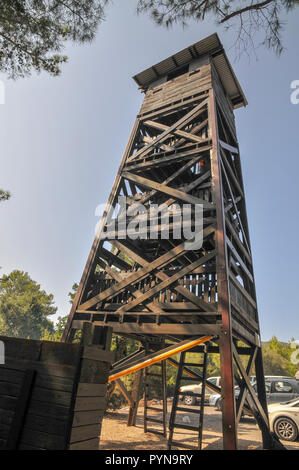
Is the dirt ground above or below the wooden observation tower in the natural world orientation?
below

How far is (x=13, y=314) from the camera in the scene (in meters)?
50.4

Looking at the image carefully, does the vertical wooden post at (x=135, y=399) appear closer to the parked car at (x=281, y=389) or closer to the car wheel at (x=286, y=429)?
the car wheel at (x=286, y=429)

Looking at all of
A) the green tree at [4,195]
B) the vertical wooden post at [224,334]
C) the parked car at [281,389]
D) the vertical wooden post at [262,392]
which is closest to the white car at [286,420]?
the vertical wooden post at [262,392]

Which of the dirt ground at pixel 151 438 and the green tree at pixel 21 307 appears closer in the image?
the dirt ground at pixel 151 438

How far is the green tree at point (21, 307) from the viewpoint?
50188 mm

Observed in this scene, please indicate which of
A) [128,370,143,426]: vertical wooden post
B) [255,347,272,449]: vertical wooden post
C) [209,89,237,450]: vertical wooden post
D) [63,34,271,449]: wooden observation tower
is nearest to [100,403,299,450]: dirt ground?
[128,370,143,426]: vertical wooden post

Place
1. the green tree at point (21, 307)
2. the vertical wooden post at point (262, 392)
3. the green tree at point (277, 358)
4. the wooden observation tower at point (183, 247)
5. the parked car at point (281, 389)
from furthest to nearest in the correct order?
the green tree at point (21, 307) → the green tree at point (277, 358) → the parked car at point (281, 389) → the vertical wooden post at point (262, 392) → the wooden observation tower at point (183, 247)

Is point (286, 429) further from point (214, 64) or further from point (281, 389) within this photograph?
point (214, 64)

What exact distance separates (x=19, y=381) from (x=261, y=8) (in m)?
6.82

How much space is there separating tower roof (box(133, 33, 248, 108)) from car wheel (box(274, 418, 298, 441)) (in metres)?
12.5

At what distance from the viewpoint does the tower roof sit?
10109 mm

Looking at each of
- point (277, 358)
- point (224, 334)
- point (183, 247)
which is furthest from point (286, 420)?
point (277, 358)

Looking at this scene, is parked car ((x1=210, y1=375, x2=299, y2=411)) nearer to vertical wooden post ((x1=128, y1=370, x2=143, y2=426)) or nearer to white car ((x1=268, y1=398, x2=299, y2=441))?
white car ((x1=268, y1=398, x2=299, y2=441))

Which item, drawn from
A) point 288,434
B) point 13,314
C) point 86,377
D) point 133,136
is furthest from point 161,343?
point 13,314
